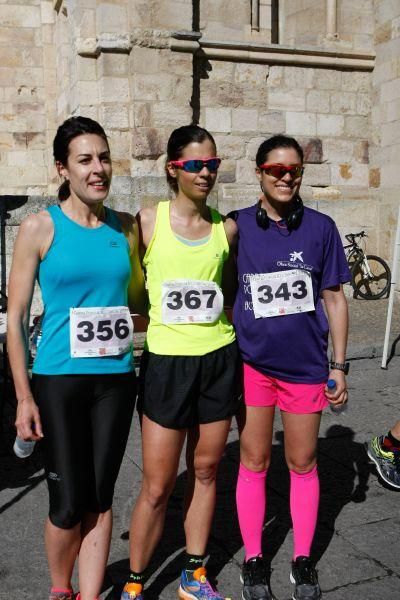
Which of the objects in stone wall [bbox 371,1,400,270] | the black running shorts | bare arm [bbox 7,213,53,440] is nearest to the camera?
bare arm [bbox 7,213,53,440]

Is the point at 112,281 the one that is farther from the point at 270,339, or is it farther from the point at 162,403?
the point at 270,339

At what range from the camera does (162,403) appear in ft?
9.00

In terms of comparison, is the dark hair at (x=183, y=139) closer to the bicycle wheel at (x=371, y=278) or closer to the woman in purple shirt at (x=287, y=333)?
the woman in purple shirt at (x=287, y=333)

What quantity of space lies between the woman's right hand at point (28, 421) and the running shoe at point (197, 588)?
93 centimetres

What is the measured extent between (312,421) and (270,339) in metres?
0.38

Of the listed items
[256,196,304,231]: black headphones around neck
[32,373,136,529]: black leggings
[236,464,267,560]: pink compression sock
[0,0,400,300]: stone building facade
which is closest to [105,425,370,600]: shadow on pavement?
[236,464,267,560]: pink compression sock

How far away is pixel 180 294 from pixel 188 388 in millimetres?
356

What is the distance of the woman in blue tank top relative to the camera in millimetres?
2539

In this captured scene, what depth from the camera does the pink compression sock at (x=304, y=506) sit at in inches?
119

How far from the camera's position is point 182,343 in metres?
2.74

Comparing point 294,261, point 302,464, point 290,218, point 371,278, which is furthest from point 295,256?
point 371,278

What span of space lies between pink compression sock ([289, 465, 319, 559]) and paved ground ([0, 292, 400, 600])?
214 mm

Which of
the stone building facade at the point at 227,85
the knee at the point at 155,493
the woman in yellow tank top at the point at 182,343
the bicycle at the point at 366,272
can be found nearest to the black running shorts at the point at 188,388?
the woman in yellow tank top at the point at 182,343

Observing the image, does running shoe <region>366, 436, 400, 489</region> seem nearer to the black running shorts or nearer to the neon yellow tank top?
the black running shorts
